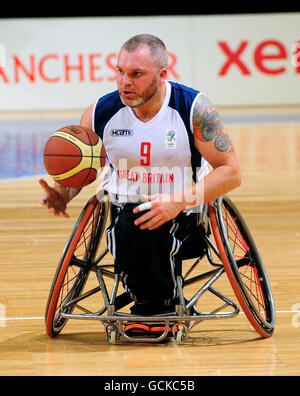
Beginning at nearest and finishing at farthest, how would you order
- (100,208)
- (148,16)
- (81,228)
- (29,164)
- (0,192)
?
(81,228) < (100,208) < (0,192) < (29,164) < (148,16)

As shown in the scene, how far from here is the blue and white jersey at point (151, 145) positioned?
3113mm

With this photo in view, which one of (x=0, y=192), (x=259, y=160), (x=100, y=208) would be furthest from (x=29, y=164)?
(x=100, y=208)

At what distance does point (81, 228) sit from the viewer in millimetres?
3029

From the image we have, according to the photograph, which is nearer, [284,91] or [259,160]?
[259,160]

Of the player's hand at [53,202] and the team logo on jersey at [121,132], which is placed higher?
the team logo on jersey at [121,132]

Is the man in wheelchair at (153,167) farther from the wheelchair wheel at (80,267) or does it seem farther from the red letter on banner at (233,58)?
the red letter on banner at (233,58)

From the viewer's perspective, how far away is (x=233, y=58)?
15.1m

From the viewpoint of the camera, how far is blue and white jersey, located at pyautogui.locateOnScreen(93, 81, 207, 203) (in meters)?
3.11

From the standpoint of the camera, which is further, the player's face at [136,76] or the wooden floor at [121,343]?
the player's face at [136,76]

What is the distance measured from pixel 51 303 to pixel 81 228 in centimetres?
34

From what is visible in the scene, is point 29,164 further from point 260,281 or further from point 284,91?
point 284,91
